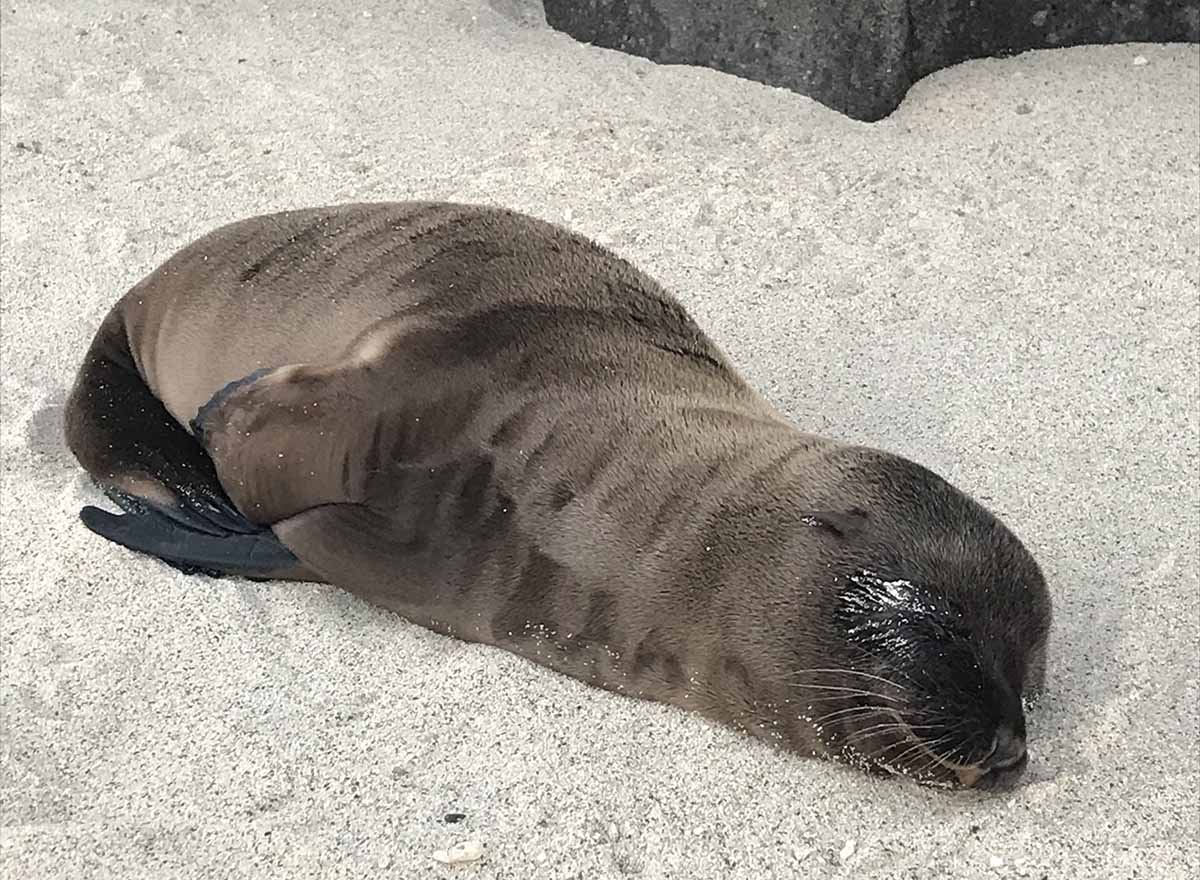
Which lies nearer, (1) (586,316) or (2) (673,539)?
(2) (673,539)

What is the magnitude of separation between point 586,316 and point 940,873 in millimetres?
1127

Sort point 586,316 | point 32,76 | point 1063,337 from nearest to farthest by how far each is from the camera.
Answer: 1. point 586,316
2. point 1063,337
3. point 32,76

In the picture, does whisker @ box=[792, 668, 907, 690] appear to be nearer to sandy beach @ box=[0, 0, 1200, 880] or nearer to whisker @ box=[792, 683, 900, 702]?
whisker @ box=[792, 683, 900, 702]

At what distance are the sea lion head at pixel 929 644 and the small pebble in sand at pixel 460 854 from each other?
0.56 metres

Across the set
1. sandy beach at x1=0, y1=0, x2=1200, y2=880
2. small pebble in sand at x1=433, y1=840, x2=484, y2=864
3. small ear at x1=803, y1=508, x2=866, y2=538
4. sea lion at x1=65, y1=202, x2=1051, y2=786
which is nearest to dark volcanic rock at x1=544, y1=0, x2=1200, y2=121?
sandy beach at x1=0, y1=0, x2=1200, y2=880

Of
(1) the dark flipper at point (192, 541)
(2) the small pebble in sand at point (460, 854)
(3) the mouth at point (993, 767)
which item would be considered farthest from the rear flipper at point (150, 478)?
(3) the mouth at point (993, 767)

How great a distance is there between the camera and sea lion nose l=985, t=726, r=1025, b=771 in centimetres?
206

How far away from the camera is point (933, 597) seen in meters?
2.06

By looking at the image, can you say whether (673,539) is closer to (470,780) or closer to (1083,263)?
(470,780)

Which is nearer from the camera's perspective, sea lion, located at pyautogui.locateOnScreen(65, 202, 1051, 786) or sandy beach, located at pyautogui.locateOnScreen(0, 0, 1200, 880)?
sea lion, located at pyautogui.locateOnScreen(65, 202, 1051, 786)

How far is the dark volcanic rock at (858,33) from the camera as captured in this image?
422 centimetres

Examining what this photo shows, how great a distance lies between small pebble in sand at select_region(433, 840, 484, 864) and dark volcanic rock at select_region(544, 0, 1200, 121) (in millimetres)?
2737

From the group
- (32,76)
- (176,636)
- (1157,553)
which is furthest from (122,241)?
(1157,553)

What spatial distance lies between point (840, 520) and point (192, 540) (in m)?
1.27
